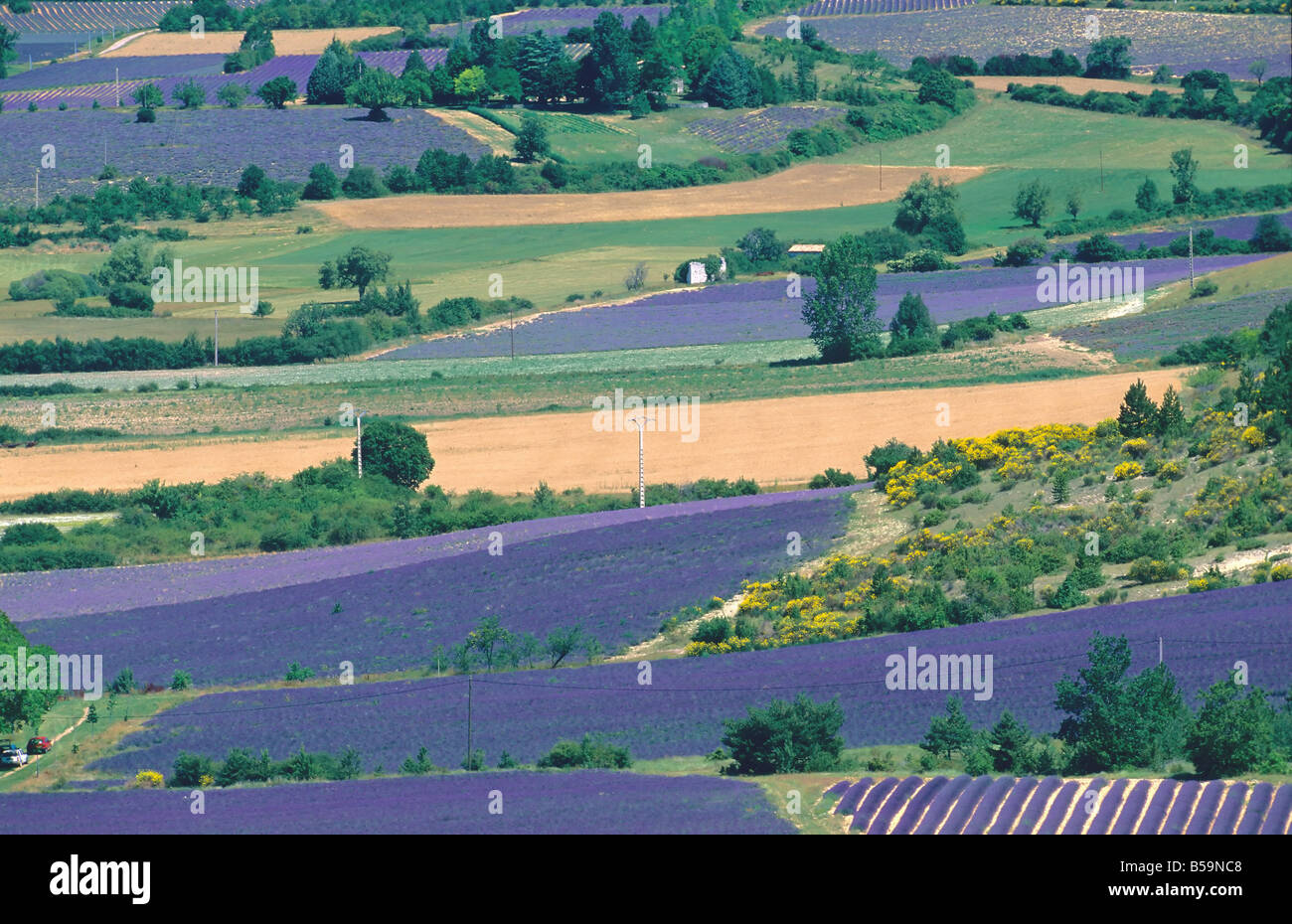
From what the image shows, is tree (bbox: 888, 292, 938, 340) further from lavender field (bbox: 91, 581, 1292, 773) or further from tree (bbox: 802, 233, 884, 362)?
lavender field (bbox: 91, 581, 1292, 773)

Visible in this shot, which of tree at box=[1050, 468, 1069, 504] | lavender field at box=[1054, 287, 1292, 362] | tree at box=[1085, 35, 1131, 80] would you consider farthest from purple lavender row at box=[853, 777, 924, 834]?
tree at box=[1085, 35, 1131, 80]

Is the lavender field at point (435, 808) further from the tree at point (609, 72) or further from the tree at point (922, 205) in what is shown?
the tree at point (609, 72)

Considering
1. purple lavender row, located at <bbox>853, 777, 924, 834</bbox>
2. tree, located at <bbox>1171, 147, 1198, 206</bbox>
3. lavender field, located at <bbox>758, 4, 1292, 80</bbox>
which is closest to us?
purple lavender row, located at <bbox>853, 777, 924, 834</bbox>

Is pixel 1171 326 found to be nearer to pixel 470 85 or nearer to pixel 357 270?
pixel 357 270

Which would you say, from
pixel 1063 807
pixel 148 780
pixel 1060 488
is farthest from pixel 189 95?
pixel 1063 807

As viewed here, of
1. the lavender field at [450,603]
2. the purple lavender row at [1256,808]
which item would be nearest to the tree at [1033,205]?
the lavender field at [450,603]

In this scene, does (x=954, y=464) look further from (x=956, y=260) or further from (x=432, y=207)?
(x=432, y=207)
